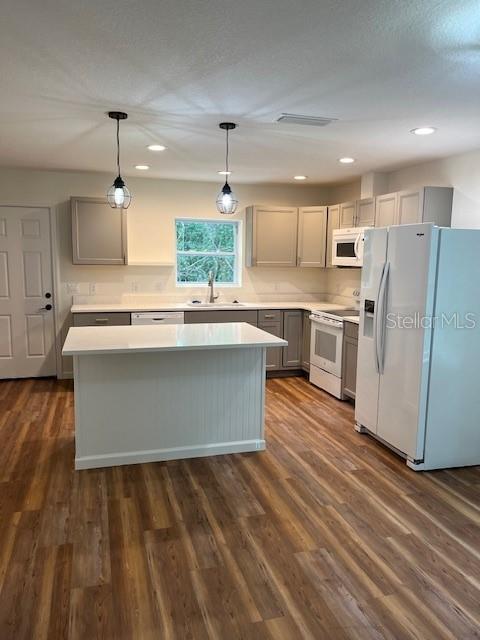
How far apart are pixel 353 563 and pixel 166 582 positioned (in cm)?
90

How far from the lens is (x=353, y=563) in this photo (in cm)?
227

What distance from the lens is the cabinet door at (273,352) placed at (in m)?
5.63

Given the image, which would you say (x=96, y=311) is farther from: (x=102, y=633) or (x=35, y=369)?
(x=102, y=633)

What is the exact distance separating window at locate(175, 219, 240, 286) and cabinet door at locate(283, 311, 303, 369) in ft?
3.07

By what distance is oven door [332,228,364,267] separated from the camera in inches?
192

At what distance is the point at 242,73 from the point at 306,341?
12.1 ft

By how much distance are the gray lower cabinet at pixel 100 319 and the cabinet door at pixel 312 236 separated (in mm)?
2313

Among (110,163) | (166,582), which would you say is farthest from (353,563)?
(110,163)

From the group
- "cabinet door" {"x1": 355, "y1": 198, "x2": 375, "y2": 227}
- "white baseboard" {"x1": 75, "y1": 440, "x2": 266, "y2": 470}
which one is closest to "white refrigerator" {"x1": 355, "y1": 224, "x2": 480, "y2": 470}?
"white baseboard" {"x1": 75, "y1": 440, "x2": 266, "y2": 470}

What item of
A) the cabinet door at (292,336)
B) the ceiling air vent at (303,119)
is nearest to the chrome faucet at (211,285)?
the cabinet door at (292,336)

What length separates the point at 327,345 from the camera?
5098 millimetres

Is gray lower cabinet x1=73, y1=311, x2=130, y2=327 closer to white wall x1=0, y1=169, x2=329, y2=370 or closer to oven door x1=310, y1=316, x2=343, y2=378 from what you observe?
white wall x1=0, y1=169, x2=329, y2=370

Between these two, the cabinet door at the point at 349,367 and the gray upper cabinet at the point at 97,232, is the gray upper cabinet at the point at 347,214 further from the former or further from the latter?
the gray upper cabinet at the point at 97,232

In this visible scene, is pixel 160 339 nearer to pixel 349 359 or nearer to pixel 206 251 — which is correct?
pixel 349 359
